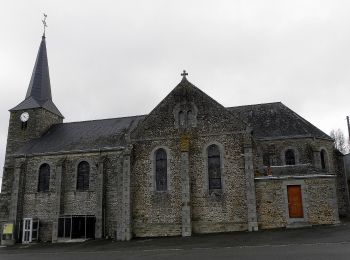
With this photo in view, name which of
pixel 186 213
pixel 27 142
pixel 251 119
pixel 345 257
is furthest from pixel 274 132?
pixel 27 142

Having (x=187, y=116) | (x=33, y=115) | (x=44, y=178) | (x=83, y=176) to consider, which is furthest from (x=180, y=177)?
(x=33, y=115)

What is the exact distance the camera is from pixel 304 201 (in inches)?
850

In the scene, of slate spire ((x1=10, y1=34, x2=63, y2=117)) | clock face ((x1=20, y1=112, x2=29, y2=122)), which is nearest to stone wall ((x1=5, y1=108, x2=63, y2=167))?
clock face ((x1=20, y1=112, x2=29, y2=122))

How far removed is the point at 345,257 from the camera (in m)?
11.6

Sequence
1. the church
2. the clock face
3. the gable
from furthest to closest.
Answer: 1. the clock face
2. the gable
3. the church

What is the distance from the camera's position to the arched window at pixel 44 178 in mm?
30562

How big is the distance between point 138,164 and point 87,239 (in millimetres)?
6565

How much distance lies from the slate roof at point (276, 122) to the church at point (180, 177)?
2.8 inches

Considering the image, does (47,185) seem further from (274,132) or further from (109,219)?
(274,132)

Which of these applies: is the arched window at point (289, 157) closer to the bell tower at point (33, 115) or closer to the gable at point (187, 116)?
the gable at point (187, 116)

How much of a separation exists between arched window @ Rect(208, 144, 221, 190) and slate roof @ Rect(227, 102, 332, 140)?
194 inches

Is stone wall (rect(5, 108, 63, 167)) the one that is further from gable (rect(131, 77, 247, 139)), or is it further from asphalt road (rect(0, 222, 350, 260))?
asphalt road (rect(0, 222, 350, 260))

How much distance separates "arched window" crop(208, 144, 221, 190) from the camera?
934 inches

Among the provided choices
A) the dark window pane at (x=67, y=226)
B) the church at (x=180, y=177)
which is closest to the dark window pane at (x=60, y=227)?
the church at (x=180, y=177)
